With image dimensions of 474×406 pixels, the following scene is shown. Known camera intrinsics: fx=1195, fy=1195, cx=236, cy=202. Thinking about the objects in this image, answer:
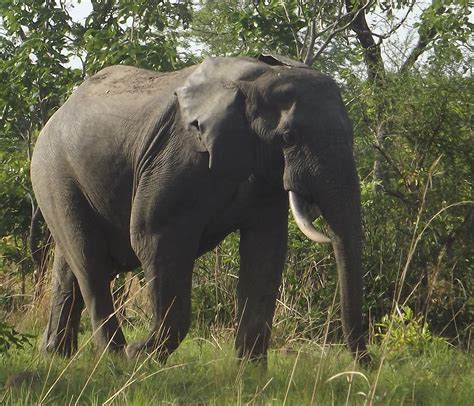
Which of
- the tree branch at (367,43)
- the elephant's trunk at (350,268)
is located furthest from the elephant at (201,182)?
the tree branch at (367,43)

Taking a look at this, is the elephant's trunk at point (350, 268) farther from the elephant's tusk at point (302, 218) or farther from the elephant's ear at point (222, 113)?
the elephant's ear at point (222, 113)

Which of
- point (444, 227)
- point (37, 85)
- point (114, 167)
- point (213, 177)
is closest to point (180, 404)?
point (213, 177)

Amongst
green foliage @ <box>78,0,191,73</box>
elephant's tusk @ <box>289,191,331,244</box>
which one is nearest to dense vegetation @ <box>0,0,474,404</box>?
green foliage @ <box>78,0,191,73</box>

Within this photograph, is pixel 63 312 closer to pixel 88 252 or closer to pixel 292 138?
pixel 88 252

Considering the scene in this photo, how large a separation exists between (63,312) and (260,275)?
1.69 metres

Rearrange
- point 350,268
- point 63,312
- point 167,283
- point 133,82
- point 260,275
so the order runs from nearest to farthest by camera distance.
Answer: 1. point 350,268
2. point 167,283
3. point 260,275
4. point 133,82
5. point 63,312

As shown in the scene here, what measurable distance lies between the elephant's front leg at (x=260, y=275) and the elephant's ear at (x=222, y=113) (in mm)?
514

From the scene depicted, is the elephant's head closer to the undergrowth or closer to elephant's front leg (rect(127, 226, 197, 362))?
the undergrowth

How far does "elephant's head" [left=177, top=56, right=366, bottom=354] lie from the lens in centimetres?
626

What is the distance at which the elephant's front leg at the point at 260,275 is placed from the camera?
7059 mm

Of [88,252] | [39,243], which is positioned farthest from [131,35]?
[88,252]

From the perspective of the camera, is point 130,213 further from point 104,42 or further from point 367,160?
point 104,42

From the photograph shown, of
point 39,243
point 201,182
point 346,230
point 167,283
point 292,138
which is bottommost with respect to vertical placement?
point 39,243

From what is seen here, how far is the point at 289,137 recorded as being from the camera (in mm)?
6477
